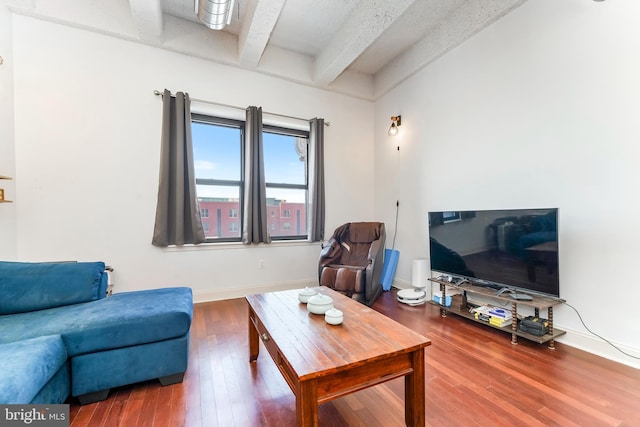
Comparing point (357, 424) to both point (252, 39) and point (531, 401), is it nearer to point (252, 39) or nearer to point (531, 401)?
point (531, 401)

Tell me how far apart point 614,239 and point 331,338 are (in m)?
2.24

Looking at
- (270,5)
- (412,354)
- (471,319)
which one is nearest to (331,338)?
(412,354)

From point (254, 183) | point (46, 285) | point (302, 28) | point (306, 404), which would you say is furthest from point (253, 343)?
point (302, 28)

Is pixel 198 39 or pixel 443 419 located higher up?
pixel 198 39

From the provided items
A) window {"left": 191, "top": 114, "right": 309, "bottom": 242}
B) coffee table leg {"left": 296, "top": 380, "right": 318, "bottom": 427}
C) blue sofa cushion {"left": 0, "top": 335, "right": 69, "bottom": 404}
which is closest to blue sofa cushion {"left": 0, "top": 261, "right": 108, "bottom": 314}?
blue sofa cushion {"left": 0, "top": 335, "right": 69, "bottom": 404}

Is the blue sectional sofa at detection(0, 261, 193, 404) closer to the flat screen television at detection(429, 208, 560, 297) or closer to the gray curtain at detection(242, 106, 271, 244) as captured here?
the gray curtain at detection(242, 106, 271, 244)

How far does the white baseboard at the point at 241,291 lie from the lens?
333cm

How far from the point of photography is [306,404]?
1.05 metres

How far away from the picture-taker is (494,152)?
108 inches

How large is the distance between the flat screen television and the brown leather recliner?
66 cm

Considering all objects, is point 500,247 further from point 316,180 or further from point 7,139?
point 7,139

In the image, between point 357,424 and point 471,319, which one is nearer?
point 357,424

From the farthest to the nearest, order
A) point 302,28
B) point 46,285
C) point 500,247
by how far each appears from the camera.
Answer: point 302,28, point 500,247, point 46,285

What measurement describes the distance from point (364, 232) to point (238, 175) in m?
1.89
